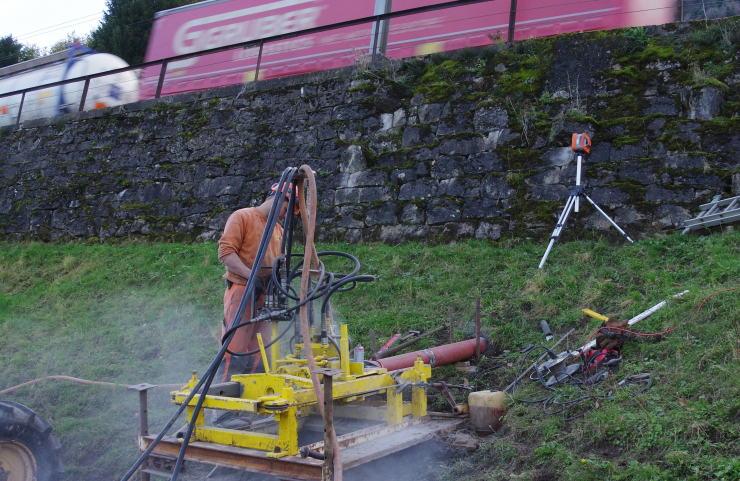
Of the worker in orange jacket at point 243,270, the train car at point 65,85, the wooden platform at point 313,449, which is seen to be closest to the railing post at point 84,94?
the train car at point 65,85

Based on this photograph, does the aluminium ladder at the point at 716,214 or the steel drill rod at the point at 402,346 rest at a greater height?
the aluminium ladder at the point at 716,214

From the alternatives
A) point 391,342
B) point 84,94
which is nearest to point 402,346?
point 391,342

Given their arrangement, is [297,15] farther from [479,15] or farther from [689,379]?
[689,379]

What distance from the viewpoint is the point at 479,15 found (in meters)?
8.98

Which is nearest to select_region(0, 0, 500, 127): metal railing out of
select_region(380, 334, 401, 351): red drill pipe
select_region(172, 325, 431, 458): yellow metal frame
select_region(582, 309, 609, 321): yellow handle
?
select_region(582, 309, 609, 321): yellow handle

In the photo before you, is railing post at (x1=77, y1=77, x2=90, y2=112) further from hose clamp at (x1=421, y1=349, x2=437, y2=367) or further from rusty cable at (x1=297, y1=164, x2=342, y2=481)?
hose clamp at (x1=421, y1=349, x2=437, y2=367)

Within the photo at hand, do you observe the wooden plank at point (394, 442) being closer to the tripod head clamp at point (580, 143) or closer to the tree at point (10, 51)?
the tripod head clamp at point (580, 143)

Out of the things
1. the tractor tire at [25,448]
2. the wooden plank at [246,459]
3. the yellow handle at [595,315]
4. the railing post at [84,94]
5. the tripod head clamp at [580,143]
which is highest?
the railing post at [84,94]

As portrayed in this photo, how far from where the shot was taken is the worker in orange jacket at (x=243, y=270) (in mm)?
4629

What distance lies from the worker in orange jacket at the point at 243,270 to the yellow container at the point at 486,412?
172 cm

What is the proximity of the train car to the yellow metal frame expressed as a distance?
10.7 meters

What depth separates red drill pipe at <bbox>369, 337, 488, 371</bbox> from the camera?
15.6 ft

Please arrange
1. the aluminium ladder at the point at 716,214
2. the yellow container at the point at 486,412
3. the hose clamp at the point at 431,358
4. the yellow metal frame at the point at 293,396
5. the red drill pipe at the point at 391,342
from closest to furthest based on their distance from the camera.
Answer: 1. the yellow metal frame at the point at 293,396
2. the yellow container at the point at 486,412
3. the hose clamp at the point at 431,358
4. the red drill pipe at the point at 391,342
5. the aluminium ladder at the point at 716,214

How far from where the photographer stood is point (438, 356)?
4949mm
